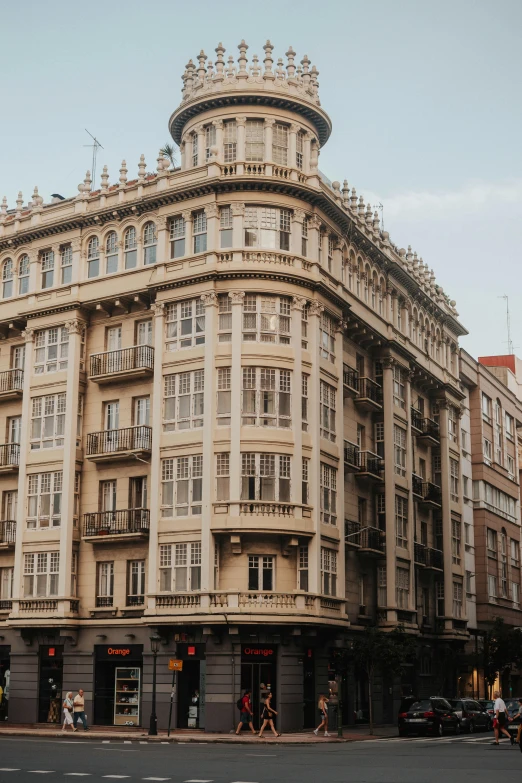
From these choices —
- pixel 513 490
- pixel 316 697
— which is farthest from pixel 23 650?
pixel 513 490

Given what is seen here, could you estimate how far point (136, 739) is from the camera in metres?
37.5

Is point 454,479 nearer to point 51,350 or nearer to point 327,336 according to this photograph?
point 327,336

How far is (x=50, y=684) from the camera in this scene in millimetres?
45438

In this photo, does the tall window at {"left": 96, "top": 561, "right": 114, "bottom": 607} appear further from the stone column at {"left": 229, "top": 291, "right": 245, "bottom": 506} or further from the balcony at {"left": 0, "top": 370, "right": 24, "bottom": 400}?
the balcony at {"left": 0, "top": 370, "right": 24, "bottom": 400}

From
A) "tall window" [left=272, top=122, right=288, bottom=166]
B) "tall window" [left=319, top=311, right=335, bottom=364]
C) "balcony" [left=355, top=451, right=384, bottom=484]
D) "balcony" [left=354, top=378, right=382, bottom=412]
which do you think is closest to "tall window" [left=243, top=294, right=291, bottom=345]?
"tall window" [left=319, top=311, right=335, bottom=364]

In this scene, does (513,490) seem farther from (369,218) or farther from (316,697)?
(316,697)

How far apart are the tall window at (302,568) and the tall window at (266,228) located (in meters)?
13.0

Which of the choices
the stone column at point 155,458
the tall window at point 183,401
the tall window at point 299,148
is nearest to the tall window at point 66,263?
the stone column at point 155,458

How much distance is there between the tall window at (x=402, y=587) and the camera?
172 feet

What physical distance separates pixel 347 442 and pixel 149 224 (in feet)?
44.8

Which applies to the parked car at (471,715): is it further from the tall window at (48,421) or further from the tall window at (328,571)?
the tall window at (48,421)

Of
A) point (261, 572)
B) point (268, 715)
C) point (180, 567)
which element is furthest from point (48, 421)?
point (268, 715)

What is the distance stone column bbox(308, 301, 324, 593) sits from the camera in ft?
139

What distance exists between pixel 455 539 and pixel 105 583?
2548 centimetres
